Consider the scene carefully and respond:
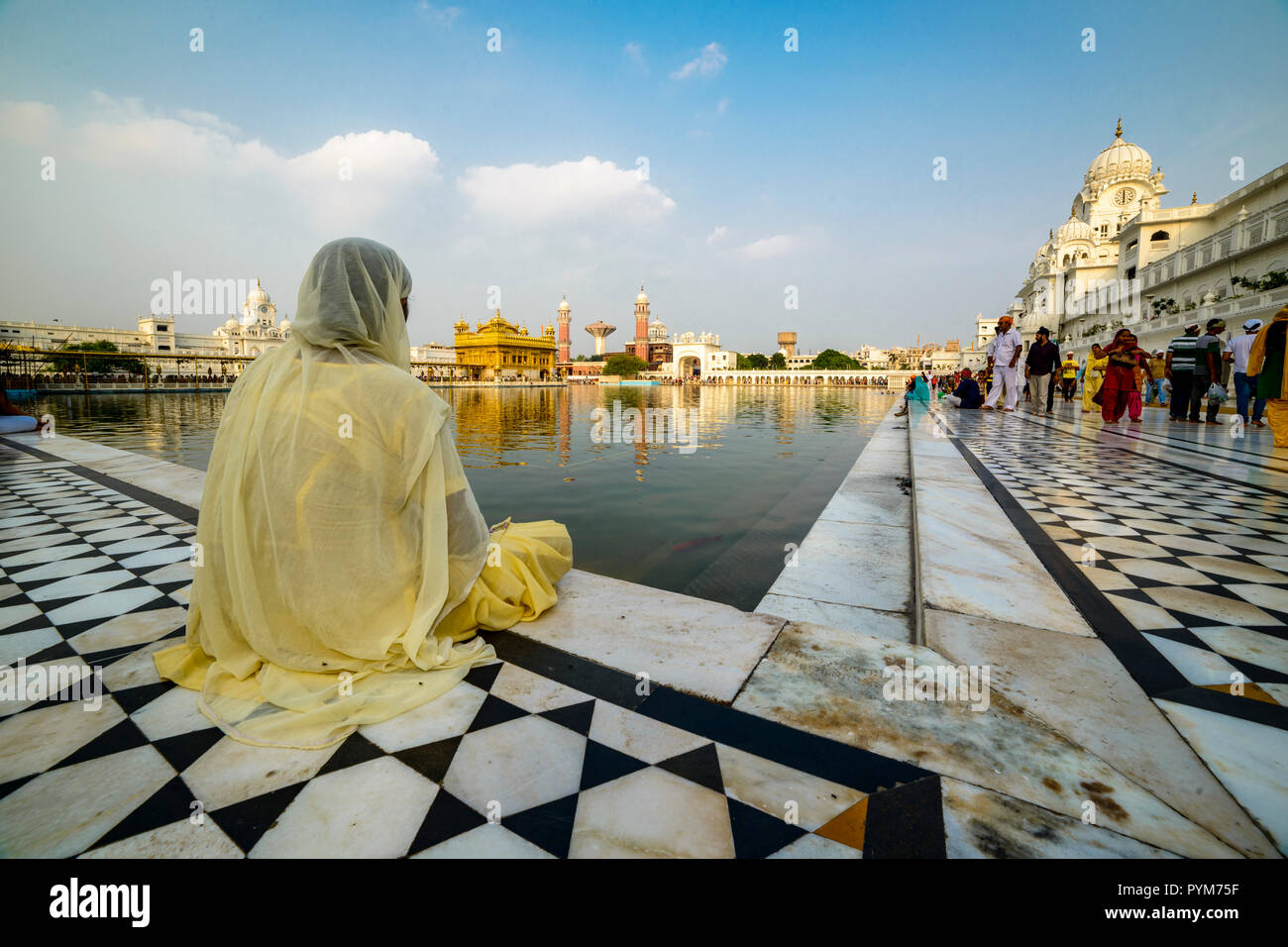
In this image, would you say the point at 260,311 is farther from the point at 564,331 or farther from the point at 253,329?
the point at 564,331

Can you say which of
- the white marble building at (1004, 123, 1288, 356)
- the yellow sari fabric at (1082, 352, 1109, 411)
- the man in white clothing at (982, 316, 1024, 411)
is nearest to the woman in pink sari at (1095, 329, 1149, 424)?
the man in white clothing at (982, 316, 1024, 411)

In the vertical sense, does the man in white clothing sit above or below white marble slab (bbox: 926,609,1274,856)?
above

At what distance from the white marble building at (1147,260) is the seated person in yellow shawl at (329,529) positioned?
21.2m

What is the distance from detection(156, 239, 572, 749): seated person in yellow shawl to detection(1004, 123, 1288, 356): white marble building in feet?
69.7

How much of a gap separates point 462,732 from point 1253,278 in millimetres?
27953

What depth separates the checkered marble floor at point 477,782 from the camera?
94cm

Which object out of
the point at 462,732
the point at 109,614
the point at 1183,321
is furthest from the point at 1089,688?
the point at 1183,321

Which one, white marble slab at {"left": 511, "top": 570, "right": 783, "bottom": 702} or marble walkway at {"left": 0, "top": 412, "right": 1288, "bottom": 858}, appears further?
white marble slab at {"left": 511, "top": 570, "right": 783, "bottom": 702}

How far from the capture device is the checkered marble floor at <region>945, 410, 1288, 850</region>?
4.01 feet

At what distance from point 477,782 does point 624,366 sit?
7485cm

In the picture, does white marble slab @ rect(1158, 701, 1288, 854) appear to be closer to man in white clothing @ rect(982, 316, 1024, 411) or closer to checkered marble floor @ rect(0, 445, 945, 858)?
checkered marble floor @ rect(0, 445, 945, 858)

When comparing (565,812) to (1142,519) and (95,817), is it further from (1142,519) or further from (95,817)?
(1142,519)

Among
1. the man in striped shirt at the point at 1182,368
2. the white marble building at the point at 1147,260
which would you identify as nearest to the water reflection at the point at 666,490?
the man in striped shirt at the point at 1182,368

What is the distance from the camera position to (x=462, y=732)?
128cm
